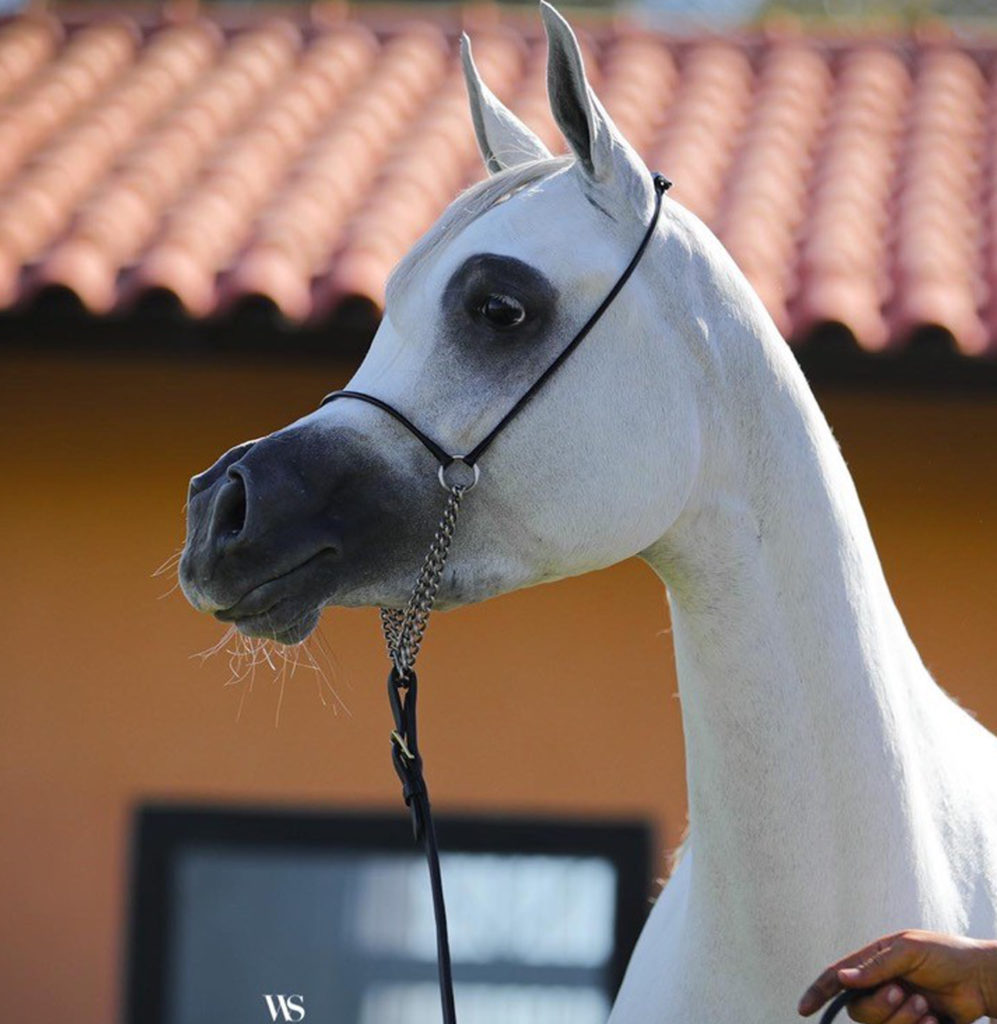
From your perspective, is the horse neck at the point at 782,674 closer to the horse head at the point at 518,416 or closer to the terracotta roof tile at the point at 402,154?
the horse head at the point at 518,416

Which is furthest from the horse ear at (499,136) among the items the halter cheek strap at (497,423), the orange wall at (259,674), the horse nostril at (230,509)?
the orange wall at (259,674)

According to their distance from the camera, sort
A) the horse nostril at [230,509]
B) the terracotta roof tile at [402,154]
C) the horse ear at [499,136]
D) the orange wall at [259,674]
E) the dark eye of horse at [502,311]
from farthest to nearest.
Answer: the orange wall at [259,674]
the terracotta roof tile at [402,154]
the horse ear at [499,136]
the dark eye of horse at [502,311]
the horse nostril at [230,509]

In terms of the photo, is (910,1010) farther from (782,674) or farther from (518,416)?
(518,416)

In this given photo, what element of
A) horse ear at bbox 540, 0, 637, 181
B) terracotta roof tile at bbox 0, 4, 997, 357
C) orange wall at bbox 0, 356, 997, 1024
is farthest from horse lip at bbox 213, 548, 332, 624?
orange wall at bbox 0, 356, 997, 1024

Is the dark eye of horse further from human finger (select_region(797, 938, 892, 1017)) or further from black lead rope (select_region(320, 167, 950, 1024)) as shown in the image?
human finger (select_region(797, 938, 892, 1017))

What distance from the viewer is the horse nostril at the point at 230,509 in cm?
184

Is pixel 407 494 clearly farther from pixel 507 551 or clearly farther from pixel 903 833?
pixel 903 833

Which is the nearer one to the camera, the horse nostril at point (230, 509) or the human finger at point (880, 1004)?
the human finger at point (880, 1004)

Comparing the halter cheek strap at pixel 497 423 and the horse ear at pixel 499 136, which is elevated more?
the horse ear at pixel 499 136

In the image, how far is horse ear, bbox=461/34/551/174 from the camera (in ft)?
7.58

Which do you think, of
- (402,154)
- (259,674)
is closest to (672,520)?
(259,674)

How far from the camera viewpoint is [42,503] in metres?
4.71

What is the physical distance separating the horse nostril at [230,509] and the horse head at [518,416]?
2 centimetres

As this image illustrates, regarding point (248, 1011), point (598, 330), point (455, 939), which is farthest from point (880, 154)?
point (598, 330)
